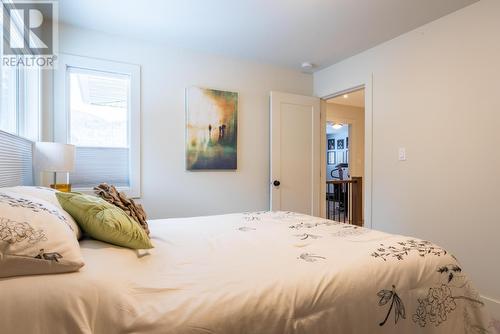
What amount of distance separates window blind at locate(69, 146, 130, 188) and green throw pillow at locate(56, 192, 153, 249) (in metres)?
1.77

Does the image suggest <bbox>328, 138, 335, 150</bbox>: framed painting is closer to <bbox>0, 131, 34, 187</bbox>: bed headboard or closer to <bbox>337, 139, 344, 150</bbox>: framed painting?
<bbox>337, 139, 344, 150</bbox>: framed painting

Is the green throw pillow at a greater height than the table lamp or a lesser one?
lesser

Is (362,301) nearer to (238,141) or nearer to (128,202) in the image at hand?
(128,202)

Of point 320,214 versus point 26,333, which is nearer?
point 26,333

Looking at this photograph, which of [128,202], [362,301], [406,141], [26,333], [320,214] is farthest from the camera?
[320,214]

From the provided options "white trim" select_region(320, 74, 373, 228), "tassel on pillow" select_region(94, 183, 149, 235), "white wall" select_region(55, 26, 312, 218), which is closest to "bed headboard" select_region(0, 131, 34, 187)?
"tassel on pillow" select_region(94, 183, 149, 235)

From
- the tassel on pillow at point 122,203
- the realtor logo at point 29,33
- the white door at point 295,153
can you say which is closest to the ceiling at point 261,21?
the realtor logo at point 29,33

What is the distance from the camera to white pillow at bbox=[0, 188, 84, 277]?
0.73 metres

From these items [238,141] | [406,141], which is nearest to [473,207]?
[406,141]

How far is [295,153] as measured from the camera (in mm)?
3789

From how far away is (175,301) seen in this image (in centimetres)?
82

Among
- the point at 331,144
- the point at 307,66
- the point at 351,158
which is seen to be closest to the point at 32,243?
the point at 307,66

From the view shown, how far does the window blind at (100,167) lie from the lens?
283 centimetres

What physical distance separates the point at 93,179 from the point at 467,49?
3572 millimetres
